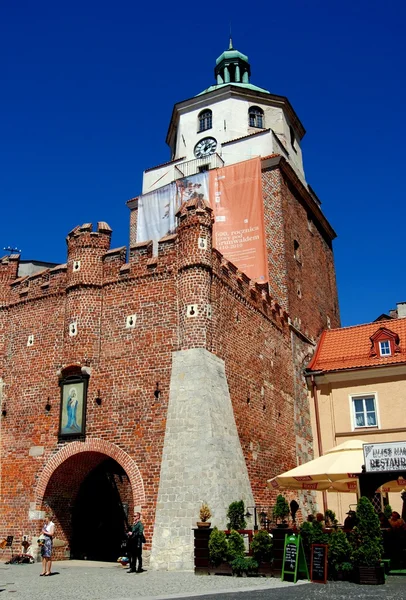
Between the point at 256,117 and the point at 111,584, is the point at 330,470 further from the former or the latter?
the point at 256,117

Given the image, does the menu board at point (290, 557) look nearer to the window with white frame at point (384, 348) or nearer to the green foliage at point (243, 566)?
the green foliage at point (243, 566)

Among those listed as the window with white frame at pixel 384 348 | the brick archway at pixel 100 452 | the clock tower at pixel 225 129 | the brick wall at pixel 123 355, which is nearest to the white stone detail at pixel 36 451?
the brick wall at pixel 123 355

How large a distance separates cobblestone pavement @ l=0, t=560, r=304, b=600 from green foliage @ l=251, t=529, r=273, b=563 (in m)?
0.61

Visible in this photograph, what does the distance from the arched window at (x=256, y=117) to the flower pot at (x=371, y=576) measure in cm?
2502

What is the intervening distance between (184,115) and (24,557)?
24553mm

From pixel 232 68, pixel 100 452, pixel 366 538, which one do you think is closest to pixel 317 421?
pixel 100 452

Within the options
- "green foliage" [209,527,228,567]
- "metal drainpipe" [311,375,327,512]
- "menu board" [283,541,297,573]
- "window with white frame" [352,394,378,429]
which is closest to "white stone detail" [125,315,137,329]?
"green foliage" [209,527,228,567]

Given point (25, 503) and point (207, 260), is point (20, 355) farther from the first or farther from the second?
point (207, 260)

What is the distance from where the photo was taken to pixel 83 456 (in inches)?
708

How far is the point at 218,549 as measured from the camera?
1375 centimetres

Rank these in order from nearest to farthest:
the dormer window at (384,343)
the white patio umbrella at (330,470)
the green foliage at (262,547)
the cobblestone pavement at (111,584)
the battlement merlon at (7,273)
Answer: the cobblestone pavement at (111,584)
the green foliage at (262,547)
the white patio umbrella at (330,470)
the battlement merlon at (7,273)
the dormer window at (384,343)

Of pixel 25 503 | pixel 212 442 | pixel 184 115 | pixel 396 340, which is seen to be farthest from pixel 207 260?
pixel 184 115

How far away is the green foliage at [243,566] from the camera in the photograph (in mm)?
13391

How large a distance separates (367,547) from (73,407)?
391 inches
